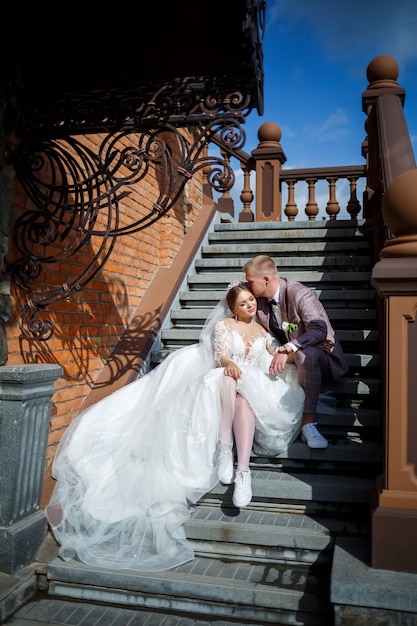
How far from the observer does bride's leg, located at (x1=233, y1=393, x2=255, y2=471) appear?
3522 millimetres

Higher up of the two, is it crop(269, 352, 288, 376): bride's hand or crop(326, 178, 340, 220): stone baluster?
crop(326, 178, 340, 220): stone baluster

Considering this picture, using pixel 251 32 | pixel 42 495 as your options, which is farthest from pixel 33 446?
pixel 251 32

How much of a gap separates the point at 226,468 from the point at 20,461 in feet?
4.16

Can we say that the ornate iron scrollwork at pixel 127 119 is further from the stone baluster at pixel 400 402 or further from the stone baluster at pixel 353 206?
the stone baluster at pixel 353 206

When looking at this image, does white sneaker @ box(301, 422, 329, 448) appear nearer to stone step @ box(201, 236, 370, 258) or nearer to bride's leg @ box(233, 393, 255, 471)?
bride's leg @ box(233, 393, 255, 471)

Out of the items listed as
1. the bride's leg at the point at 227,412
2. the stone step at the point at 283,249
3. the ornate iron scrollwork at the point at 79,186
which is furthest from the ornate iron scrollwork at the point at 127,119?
the stone step at the point at 283,249

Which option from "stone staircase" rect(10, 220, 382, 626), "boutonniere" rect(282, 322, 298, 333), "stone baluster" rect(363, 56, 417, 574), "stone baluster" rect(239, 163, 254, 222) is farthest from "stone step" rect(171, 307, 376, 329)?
"stone baluster" rect(239, 163, 254, 222)

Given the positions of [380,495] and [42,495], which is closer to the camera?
[380,495]

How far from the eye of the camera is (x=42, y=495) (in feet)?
11.8

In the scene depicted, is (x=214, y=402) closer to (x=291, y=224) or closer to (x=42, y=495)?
(x=42, y=495)

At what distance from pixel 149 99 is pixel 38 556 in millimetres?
2841

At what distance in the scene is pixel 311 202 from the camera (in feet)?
26.8

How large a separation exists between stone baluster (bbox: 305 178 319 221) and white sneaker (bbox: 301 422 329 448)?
4830 millimetres

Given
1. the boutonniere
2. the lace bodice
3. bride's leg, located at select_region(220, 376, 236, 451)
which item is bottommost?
bride's leg, located at select_region(220, 376, 236, 451)
